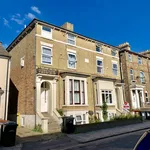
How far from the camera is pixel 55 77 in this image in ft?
49.8

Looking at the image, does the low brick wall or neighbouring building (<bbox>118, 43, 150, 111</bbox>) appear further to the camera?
neighbouring building (<bbox>118, 43, 150, 111</bbox>)

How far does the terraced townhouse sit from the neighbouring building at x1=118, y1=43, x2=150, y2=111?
3.22m

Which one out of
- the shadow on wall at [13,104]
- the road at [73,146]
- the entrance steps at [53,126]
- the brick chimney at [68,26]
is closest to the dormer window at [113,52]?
the brick chimney at [68,26]

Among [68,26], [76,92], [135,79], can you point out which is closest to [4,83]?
[76,92]

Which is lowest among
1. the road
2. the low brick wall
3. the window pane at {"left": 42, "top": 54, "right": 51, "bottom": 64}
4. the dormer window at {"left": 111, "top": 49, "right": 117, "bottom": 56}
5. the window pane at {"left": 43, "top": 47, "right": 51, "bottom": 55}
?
the road

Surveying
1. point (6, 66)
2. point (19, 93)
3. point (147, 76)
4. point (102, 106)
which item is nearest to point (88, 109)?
point (102, 106)

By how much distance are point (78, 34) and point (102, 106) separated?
8.90 meters

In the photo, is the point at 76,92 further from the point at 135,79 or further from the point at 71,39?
the point at 135,79

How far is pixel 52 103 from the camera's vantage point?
579 inches

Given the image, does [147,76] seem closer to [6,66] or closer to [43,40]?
[43,40]

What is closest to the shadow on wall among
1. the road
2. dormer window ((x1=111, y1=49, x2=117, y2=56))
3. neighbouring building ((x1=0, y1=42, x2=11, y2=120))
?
neighbouring building ((x1=0, y1=42, x2=11, y2=120))

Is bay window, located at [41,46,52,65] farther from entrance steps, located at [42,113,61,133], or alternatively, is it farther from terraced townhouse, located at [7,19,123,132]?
entrance steps, located at [42,113,61,133]

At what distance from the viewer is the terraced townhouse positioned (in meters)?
14.5

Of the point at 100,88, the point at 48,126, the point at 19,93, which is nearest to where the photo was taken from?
the point at 48,126
